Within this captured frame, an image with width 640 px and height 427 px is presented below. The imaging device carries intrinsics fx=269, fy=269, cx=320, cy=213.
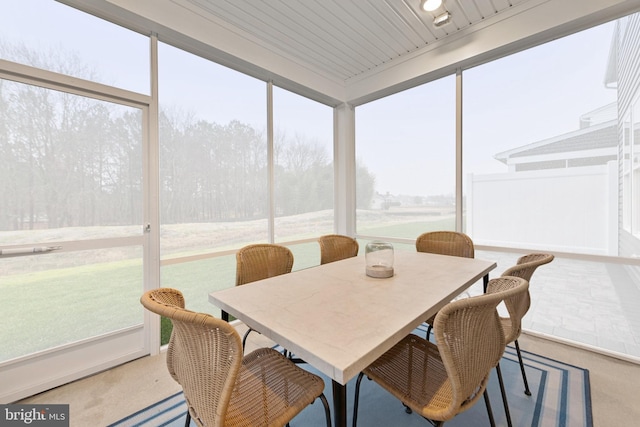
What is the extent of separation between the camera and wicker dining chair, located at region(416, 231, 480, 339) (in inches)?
94.5

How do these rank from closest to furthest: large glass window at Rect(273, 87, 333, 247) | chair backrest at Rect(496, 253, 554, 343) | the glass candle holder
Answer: chair backrest at Rect(496, 253, 554, 343) < the glass candle holder < large glass window at Rect(273, 87, 333, 247)

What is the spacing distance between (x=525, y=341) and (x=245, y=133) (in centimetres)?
338

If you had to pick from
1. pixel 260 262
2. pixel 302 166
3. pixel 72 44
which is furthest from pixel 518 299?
pixel 72 44

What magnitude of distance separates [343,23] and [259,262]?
233 centimetres

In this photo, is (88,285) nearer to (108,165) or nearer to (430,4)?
(108,165)

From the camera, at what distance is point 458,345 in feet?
2.99

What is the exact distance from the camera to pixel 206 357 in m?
0.85

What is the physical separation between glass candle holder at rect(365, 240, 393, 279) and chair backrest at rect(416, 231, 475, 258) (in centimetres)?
102

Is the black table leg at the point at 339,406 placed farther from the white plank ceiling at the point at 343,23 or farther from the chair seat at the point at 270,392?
the white plank ceiling at the point at 343,23

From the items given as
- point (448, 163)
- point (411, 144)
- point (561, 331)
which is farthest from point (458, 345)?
point (411, 144)

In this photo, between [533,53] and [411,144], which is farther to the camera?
[411,144]

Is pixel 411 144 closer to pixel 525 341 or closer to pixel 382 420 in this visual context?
pixel 525 341

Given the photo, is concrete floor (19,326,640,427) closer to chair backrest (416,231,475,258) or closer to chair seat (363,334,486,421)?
chair backrest (416,231,475,258)

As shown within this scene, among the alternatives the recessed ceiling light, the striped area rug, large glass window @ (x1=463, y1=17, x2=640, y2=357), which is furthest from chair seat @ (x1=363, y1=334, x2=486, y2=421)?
the recessed ceiling light
